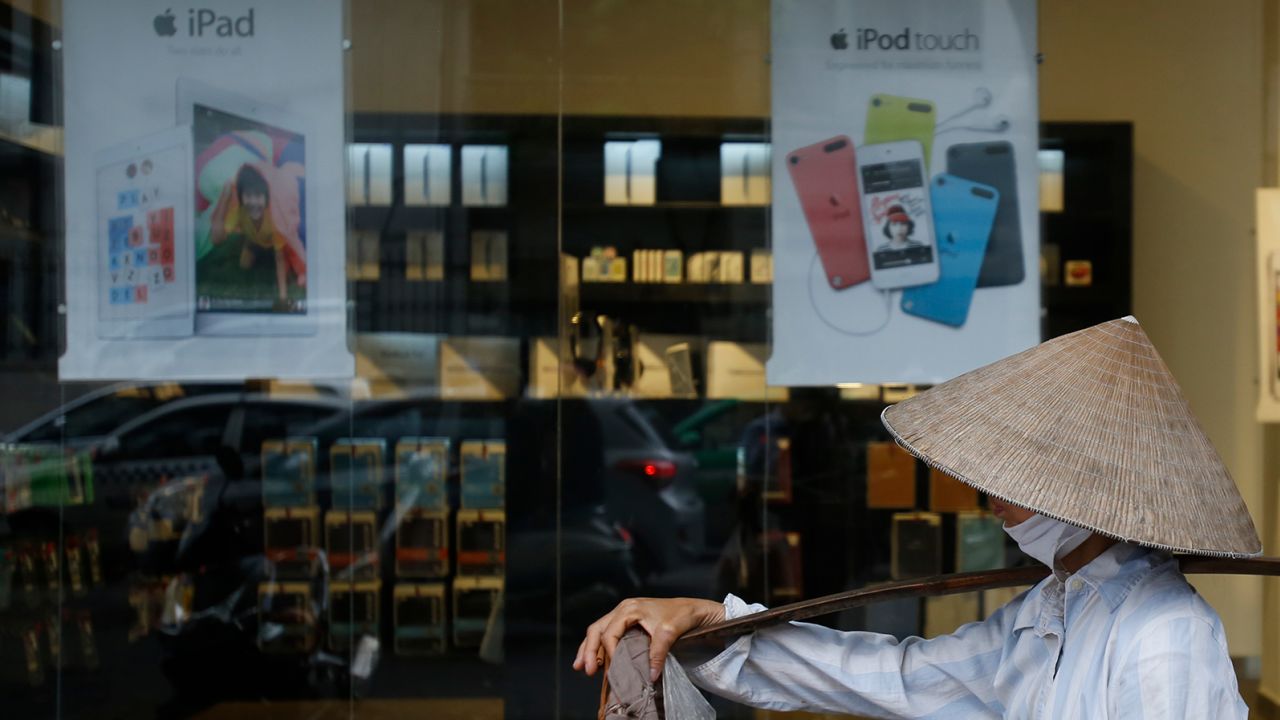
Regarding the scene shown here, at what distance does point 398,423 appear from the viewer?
425cm

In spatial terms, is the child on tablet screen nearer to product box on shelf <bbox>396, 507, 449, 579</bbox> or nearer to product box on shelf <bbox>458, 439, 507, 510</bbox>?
product box on shelf <bbox>458, 439, 507, 510</bbox>

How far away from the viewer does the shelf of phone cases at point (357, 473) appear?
432 centimetres

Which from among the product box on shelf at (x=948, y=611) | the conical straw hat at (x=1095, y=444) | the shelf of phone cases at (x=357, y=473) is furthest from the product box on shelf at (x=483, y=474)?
the conical straw hat at (x=1095, y=444)

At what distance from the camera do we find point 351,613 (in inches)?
171

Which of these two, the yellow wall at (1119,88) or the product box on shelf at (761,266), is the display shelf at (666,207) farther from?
the yellow wall at (1119,88)

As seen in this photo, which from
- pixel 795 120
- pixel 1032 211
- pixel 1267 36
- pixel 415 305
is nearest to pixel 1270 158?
pixel 1267 36

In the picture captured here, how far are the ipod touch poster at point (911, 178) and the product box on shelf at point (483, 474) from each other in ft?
3.77

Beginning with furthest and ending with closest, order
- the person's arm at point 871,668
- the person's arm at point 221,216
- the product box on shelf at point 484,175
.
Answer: the product box on shelf at point 484,175
the person's arm at point 221,216
the person's arm at point 871,668

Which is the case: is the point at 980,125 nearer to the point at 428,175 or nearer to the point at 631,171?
the point at 631,171

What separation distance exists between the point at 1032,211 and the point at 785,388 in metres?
0.97

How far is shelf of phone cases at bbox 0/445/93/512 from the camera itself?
4.00m

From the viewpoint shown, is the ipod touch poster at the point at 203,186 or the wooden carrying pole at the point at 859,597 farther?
the ipod touch poster at the point at 203,186

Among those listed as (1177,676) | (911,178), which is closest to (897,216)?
(911,178)

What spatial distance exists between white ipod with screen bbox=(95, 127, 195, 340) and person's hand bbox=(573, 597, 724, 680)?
95.9 inches
